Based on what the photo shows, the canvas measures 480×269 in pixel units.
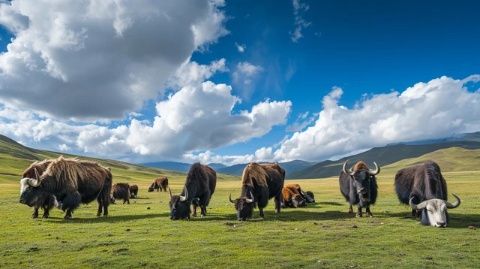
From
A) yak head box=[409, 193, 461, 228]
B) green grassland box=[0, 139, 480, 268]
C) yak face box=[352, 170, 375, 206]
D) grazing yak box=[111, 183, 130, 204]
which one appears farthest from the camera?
grazing yak box=[111, 183, 130, 204]

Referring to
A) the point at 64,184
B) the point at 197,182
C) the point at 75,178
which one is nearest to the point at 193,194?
the point at 197,182

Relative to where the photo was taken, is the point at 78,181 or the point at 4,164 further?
the point at 4,164

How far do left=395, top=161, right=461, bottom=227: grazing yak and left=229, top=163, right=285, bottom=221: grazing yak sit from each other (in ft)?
22.4

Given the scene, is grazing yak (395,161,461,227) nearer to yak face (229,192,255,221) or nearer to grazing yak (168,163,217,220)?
yak face (229,192,255,221)

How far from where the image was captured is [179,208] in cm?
2088

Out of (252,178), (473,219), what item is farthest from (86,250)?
(473,219)

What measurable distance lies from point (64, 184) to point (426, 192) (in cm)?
1768

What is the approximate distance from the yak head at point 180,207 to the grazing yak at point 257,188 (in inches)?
90.5

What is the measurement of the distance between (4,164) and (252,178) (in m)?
189

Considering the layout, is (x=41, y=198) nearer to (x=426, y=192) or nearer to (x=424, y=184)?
(x=426, y=192)

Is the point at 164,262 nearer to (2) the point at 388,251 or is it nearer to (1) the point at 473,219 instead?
(2) the point at 388,251

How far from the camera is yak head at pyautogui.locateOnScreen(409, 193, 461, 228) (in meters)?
17.1

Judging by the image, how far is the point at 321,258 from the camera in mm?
12031

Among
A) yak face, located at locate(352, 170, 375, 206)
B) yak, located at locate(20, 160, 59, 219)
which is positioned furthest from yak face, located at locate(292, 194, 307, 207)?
yak, located at locate(20, 160, 59, 219)
